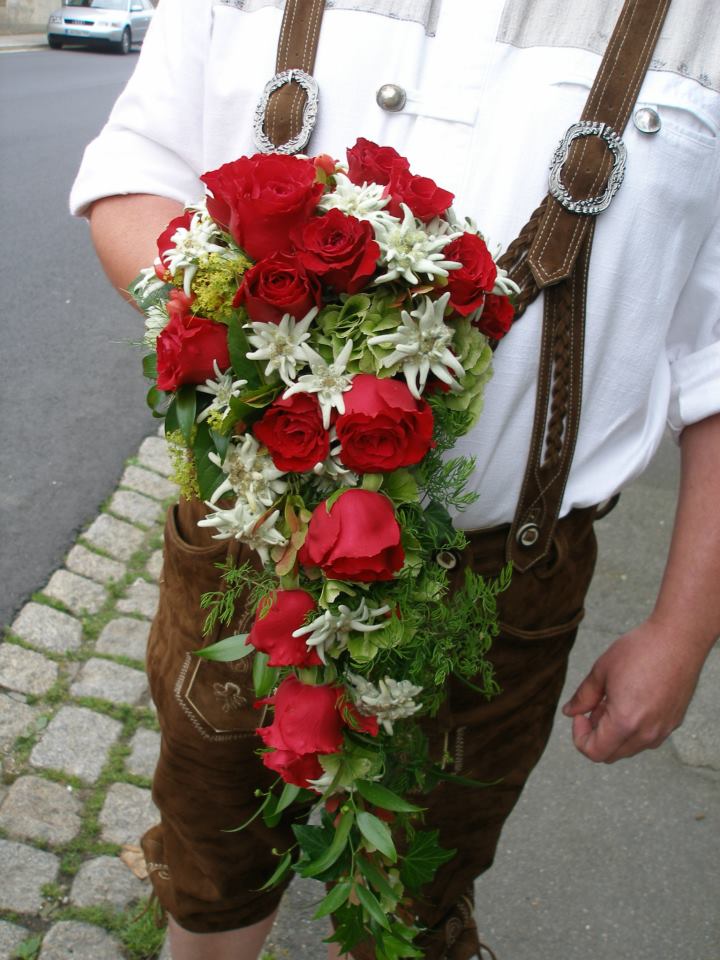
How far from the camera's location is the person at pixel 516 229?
153 centimetres

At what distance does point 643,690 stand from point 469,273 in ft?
2.64

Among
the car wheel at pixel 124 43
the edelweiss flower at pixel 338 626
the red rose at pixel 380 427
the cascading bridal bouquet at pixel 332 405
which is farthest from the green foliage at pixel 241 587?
the car wheel at pixel 124 43

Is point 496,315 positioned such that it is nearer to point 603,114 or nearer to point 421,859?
point 603,114

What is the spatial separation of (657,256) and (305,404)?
2.05 feet

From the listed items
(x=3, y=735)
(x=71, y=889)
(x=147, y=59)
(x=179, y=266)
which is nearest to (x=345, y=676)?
(x=179, y=266)

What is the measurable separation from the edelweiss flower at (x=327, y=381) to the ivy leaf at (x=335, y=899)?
2.24 feet

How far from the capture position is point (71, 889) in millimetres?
2666

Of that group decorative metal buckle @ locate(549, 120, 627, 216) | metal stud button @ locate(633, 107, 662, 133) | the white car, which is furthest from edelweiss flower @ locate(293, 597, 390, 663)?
the white car

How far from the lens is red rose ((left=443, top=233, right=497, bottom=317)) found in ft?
4.25

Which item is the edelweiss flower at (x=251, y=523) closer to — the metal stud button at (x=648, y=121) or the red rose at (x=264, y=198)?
the red rose at (x=264, y=198)

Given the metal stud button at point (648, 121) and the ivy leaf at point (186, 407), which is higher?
the metal stud button at point (648, 121)

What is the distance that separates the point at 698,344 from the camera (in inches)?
68.7

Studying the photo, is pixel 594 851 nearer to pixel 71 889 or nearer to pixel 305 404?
pixel 71 889

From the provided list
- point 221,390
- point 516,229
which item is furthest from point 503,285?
point 221,390
